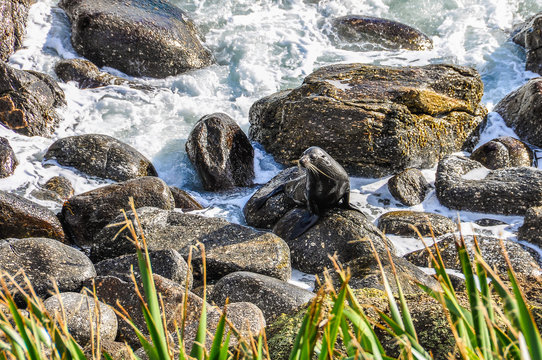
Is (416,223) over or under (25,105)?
under

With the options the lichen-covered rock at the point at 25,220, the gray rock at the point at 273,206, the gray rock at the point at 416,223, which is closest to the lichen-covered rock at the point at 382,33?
the gray rock at the point at 273,206

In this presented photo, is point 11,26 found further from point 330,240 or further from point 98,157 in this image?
point 330,240

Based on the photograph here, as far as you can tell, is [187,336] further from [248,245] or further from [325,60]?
[325,60]

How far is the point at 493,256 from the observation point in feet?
18.5

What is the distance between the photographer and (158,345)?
1326 millimetres

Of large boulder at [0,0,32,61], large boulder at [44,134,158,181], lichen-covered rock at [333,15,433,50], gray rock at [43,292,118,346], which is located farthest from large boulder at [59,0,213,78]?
gray rock at [43,292,118,346]

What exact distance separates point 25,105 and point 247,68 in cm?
515

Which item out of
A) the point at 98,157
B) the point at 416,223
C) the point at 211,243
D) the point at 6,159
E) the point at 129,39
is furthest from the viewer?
the point at 129,39

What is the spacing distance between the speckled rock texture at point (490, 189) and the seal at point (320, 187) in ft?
5.91

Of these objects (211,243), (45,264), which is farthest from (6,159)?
(211,243)

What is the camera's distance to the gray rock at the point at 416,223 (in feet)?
20.9

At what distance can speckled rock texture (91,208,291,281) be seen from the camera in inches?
204

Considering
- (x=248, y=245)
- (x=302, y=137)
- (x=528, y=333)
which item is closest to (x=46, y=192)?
(x=248, y=245)

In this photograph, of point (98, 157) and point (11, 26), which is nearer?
point (98, 157)
